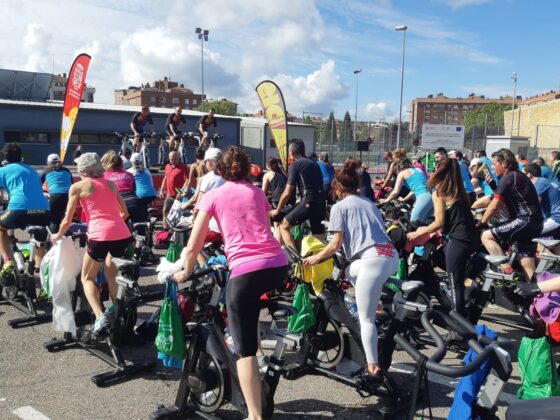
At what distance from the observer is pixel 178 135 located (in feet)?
50.9

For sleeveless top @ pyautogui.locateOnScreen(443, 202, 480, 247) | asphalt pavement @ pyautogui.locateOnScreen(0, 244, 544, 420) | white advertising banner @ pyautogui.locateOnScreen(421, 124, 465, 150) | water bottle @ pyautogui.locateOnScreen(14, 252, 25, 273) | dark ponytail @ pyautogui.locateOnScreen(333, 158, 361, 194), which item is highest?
white advertising banner @ pyautogui.locateOnScreen(421, 124, 465, 150)

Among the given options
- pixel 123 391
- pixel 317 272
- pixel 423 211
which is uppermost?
pixel 423 211

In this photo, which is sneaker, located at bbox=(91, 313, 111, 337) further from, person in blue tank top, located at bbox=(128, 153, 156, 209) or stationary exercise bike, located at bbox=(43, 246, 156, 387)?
person in blue tank top, located at bbox=(128, 153, 156, 209)

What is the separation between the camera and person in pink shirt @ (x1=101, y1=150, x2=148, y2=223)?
6520 mm

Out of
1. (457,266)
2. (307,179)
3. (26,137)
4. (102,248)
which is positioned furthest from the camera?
(26,137)

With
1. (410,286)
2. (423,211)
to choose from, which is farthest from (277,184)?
(410,286)

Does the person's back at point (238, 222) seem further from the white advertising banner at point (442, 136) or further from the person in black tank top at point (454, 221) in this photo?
the white advertising banner at point (442, 136)

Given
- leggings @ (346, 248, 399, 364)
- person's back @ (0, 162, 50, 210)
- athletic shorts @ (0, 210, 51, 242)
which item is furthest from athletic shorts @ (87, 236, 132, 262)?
leggings @ (346, 248, 399, 364)

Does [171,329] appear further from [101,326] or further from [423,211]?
[423,211]

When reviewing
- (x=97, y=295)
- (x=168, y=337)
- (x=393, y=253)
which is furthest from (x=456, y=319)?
(x=97, y=295)

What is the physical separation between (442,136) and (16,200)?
82.1 feet

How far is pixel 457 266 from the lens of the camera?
4.88 meters

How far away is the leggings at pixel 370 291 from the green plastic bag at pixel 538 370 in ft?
3.44

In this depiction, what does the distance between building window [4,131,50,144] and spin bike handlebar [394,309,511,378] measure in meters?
26.7
